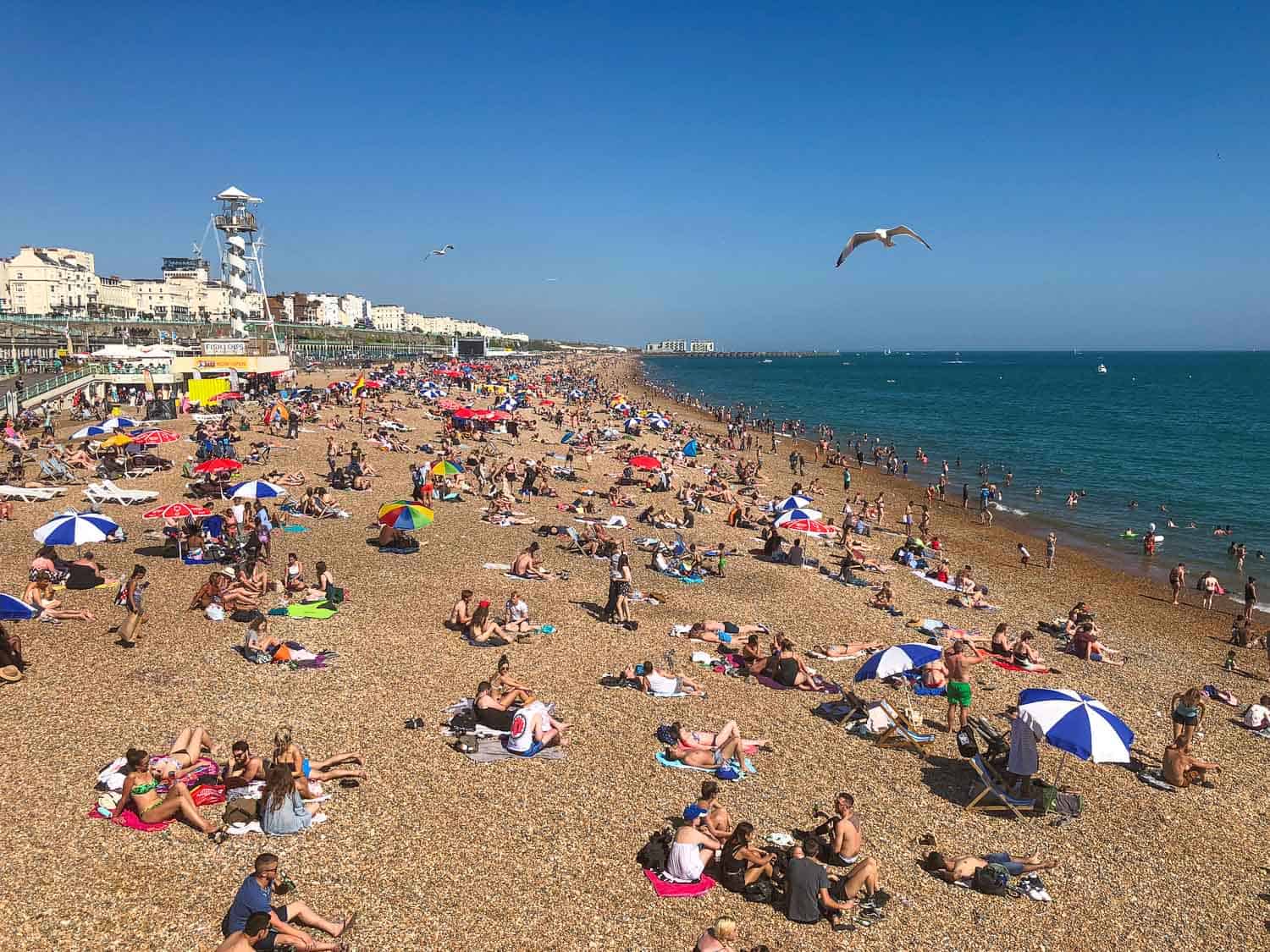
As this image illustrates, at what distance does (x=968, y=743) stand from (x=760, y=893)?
12.7 ft

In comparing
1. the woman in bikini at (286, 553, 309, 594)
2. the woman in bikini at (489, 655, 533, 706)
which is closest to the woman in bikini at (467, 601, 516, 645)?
the woman in bikini at (489, 655, 533, 706)

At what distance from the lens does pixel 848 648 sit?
12273 mm

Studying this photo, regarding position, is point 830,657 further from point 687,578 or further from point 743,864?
point 743,864

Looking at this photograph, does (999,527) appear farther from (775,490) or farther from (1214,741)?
(1214,741)

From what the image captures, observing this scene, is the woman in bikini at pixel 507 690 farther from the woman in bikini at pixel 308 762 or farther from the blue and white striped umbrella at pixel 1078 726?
the blue and white striped umbrella at pixel 1078 726

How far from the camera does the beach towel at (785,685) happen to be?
10555 mm

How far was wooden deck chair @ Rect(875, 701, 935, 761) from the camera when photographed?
922 centimetres

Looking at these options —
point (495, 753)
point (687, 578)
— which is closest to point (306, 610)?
point (495, 753)

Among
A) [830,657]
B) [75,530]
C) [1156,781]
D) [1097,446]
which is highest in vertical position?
[75,530]

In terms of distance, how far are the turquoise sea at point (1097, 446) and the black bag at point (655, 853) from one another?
65.3 ft

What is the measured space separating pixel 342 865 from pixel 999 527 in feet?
81.0

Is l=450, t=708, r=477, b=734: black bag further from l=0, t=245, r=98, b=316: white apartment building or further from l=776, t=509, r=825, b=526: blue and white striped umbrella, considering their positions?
l=0, t=245, r=98, b=316: white apartment building

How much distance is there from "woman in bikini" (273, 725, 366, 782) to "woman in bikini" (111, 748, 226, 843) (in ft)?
2.33

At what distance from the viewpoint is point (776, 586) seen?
1559 cm
